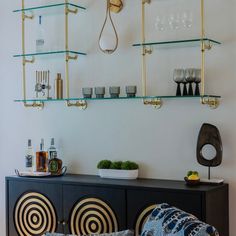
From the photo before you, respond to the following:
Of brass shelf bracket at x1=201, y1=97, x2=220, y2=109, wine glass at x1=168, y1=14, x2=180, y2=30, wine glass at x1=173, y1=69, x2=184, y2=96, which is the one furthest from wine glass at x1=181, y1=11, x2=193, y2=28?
brass shelf bracket at x1=201, y1=97, x2=220, y2=109

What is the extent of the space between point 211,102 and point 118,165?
77cm

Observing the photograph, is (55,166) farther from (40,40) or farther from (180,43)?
(180,43)

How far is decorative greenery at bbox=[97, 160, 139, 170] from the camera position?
3709 mm

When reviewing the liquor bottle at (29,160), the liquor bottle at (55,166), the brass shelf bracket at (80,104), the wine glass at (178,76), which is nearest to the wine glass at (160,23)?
the wine glass at (178,76)

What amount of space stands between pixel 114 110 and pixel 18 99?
879 millimetres

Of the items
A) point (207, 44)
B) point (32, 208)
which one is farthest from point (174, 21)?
point (32, 208)

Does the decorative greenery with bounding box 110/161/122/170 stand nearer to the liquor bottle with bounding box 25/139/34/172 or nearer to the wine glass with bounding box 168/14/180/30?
the liquor bottle with bounding box 25/139/34/172

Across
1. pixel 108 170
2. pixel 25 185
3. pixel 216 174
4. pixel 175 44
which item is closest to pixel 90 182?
pixel 108 170

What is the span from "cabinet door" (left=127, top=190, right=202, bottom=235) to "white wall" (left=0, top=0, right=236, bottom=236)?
368 mm

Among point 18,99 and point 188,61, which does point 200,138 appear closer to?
point 188,61

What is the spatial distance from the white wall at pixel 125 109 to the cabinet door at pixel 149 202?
368mm

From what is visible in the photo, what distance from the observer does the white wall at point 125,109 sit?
3508mm

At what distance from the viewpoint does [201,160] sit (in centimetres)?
349

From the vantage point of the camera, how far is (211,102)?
3.51 meters
